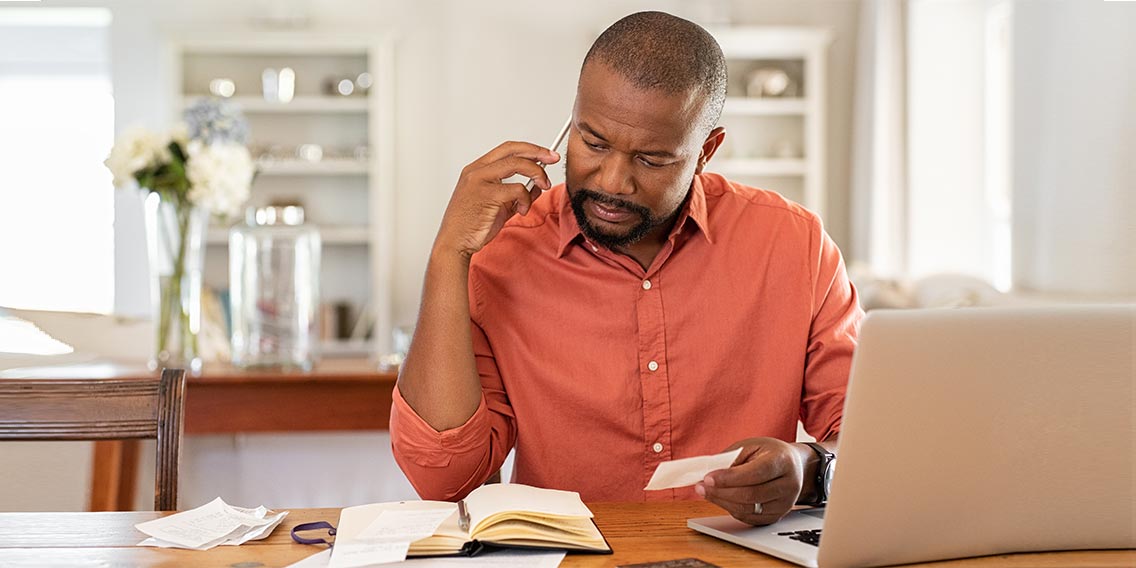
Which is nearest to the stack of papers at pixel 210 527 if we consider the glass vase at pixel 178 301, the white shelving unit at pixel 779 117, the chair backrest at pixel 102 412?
the chair backrest at pixel 102 412

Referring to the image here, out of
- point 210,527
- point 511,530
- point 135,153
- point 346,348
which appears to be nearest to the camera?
point 511,530

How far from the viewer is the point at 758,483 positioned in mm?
1140

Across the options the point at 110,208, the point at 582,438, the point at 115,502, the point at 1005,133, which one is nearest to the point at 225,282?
the point at 110,208

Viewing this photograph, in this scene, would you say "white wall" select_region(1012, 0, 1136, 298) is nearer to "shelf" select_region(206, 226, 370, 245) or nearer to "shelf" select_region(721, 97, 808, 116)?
"shelf" select_region(721, 97, 808, 116)

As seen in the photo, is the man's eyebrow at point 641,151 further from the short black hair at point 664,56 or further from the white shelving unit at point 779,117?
the white shelving unit at point 779,117

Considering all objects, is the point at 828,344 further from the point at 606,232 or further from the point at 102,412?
the point at 102,412

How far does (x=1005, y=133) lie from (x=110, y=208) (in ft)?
14.1

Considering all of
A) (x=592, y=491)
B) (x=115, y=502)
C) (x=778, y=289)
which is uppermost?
(x=778, y=289)

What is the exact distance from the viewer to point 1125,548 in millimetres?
1084

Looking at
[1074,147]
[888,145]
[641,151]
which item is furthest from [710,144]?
[888,145]

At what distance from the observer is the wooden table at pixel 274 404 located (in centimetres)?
243

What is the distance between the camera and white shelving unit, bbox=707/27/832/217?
17.6 ft

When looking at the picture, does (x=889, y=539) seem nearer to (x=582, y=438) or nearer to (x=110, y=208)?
(x=582, y=438)

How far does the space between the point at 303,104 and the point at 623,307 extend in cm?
414
